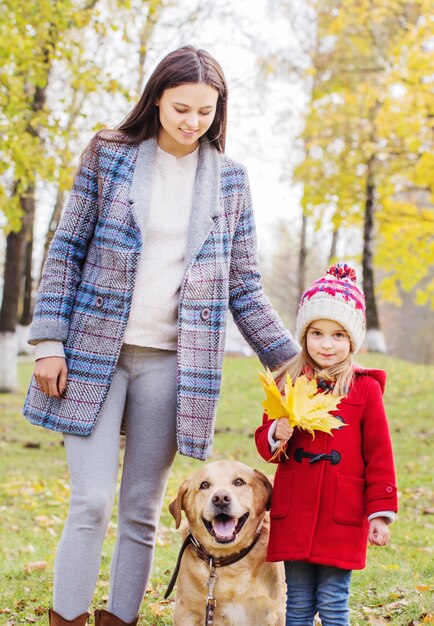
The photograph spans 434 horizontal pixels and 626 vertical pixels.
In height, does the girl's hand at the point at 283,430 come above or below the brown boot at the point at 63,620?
above

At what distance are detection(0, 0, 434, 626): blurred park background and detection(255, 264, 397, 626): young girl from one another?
0.88 meters

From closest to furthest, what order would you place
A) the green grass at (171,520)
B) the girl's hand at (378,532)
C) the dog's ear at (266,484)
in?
the girl's hand at (378,532) → the dog's ear at (266,484) → the green grass at (171,520)

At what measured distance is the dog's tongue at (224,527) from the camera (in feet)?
10.2

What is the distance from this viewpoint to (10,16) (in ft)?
31.6

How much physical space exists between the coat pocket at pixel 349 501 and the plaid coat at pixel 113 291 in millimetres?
574

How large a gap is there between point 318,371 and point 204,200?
0.85 m

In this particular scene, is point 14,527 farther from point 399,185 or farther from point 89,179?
point 399,185

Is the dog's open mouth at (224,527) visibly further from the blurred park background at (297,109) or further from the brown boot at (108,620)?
A: the blurred park background at (297,109)

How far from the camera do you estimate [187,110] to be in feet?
10.2

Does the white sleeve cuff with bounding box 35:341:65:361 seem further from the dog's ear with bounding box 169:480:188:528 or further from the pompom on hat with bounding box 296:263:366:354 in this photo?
the pompom on hat with bounding box 296:263:366:354

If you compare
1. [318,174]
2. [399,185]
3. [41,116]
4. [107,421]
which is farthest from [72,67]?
[107,421]

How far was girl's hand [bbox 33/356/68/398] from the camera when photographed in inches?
120

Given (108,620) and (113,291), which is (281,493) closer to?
(108,620)

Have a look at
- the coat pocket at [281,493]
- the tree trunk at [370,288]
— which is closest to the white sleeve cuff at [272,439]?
the coat pocket at [281,493]
